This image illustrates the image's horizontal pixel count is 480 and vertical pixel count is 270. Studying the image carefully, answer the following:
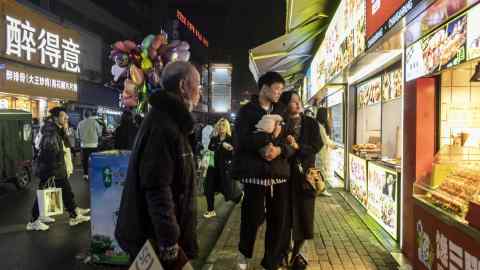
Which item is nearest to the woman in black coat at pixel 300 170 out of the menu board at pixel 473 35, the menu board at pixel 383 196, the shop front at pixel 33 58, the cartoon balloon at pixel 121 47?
the menu board at pixel 383 196

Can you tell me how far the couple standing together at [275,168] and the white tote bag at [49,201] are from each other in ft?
11.9

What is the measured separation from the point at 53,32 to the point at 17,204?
33.2ft

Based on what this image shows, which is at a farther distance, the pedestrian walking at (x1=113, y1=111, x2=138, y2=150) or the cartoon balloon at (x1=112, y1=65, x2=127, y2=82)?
the pedestrian walking at (x1=113, y1=111, x2=138, y2=150)

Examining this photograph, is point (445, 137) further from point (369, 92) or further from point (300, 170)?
point (369, 92)

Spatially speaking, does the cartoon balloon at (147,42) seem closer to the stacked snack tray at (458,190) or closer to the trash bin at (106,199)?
the trash bin at (106,199)

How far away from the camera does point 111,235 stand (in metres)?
5.08

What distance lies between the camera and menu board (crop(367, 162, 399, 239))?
5432 millimetres

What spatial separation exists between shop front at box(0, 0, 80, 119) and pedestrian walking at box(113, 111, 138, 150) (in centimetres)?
895

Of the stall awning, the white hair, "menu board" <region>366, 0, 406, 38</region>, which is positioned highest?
the stall awning

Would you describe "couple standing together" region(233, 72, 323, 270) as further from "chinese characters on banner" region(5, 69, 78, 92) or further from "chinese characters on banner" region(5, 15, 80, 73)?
"chinese characters on banner" region(5, 69, 78, 92)

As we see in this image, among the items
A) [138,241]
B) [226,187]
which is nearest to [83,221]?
[226,187]

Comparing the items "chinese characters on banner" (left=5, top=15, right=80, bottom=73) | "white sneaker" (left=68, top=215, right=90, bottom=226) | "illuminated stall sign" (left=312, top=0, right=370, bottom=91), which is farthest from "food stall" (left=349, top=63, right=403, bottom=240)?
"chinese characters on banner" (left=5, top=15, right=80, bottom=73)

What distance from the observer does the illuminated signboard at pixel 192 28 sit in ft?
135

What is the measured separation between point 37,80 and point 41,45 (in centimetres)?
149
